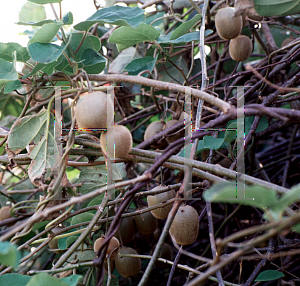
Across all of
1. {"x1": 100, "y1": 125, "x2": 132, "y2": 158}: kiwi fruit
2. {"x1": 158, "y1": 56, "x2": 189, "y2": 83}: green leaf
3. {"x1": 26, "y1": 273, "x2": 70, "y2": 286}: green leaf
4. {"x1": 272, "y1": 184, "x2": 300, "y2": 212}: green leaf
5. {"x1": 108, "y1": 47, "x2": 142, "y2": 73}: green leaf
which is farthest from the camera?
{"x1": 158, "y1": 56, "x2": 189, "y2": 83}: green leaf

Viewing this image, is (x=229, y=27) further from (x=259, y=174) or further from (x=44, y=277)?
(x=44, y=277)

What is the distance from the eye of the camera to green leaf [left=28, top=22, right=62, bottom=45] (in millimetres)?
542

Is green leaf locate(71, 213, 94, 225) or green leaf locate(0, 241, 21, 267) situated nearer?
green leaf locate(0, 241, 21, 267)

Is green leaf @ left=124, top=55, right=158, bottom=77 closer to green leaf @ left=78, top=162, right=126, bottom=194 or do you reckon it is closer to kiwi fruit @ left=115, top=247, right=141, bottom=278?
green leaf @ left=78, top=162, right=126, bottom=194

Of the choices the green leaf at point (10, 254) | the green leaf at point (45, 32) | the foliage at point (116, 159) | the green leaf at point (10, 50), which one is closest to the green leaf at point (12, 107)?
the foliage at point (116, 159)

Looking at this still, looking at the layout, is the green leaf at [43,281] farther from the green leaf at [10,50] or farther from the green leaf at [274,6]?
the green leaf at [274,6]

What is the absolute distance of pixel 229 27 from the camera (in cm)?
77

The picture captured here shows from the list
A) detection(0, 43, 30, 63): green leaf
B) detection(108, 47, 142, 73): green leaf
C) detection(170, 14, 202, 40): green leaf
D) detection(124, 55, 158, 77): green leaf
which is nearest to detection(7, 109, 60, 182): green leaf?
detection(0, 43, 30, 63): green leaf

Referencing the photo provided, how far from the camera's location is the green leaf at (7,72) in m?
0.57

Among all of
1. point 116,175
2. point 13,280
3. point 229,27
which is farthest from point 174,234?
point 229,27

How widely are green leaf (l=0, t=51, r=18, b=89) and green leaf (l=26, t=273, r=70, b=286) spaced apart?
324mm

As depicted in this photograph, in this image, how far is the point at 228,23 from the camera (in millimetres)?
763

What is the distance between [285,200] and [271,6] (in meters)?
0.58

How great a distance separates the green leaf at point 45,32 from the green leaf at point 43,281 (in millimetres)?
369
